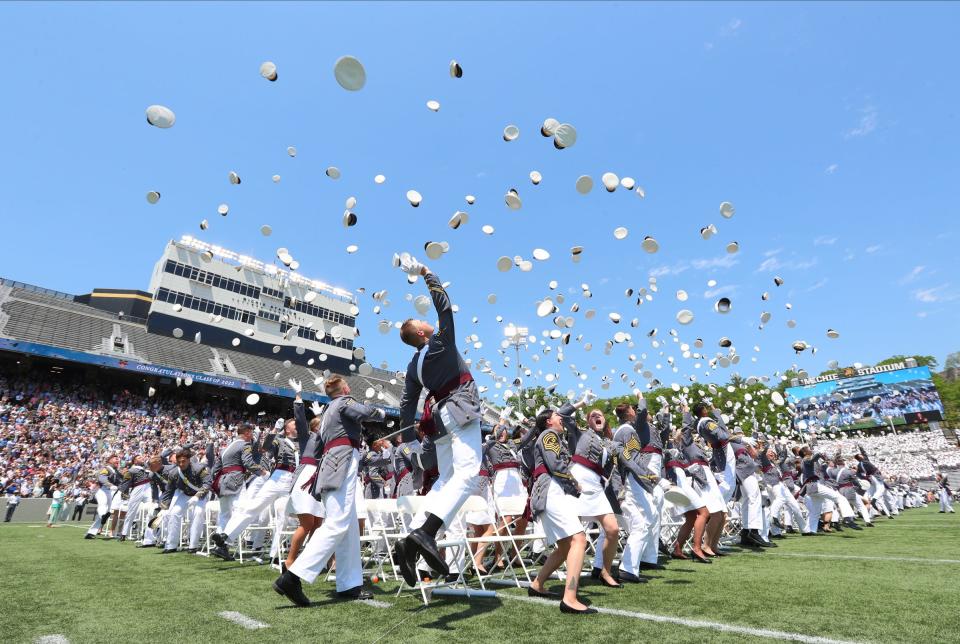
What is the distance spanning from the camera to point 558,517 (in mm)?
4430

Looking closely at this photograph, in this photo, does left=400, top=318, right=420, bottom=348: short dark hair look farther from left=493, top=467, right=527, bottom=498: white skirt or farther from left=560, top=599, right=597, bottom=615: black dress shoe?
left=493, top=467, right=527, bottom=498: white skirt

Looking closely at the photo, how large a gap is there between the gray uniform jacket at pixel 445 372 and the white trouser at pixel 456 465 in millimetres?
71

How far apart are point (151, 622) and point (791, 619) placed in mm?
4724

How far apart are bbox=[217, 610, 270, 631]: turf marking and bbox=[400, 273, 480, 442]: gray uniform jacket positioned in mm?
1898

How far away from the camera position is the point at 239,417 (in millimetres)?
38906

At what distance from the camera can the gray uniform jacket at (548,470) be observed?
4.60m

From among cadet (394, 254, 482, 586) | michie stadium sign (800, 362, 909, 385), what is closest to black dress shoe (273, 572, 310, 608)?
cadet (394, 254, 482, 586)

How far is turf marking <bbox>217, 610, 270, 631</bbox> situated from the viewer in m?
3.74

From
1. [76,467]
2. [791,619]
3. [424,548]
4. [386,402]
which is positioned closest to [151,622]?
[424,548]

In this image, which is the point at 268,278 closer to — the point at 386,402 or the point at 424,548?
the point at 386,402

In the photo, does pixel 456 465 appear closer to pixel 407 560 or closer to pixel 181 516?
pixel 407 560

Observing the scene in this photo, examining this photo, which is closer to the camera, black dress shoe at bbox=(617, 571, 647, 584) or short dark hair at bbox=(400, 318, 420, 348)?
short dark hair at bbox=(400, 318, 420, 348)

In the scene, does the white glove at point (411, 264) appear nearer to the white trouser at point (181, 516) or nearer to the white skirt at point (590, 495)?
the white skirt at point (590, 495)

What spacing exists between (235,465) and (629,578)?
6596 mm
